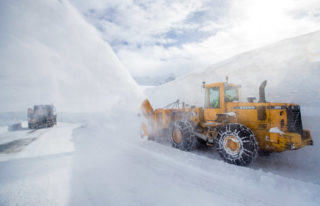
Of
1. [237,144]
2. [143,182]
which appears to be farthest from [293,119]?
[143,182]

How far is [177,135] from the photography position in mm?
6316

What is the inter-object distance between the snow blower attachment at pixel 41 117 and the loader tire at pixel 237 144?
50.0 feet

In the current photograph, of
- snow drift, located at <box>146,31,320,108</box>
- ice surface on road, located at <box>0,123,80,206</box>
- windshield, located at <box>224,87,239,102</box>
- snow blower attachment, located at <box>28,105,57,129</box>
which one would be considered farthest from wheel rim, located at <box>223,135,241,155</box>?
snow blower attachment, located at <box>28,105,57,129</box>

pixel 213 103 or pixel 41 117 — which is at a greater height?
pixel 213 103

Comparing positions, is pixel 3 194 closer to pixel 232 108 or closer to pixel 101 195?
pixel 101 195

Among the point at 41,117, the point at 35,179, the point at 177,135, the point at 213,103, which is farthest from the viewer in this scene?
the point at 41,117

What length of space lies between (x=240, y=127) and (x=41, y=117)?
635 inches

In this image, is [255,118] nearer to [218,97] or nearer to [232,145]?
[232,145]

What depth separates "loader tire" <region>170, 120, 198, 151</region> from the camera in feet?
18.9

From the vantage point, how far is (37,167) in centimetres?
398

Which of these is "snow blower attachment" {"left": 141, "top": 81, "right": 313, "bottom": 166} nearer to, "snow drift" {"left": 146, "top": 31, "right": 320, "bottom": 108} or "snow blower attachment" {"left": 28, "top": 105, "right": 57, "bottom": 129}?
"snow drift" {"left": 146, "top": 31, "right": 320, "bottom": 108}

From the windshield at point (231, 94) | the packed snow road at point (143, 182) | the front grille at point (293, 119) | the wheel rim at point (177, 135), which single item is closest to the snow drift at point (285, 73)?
the windshield at point (231, 94)

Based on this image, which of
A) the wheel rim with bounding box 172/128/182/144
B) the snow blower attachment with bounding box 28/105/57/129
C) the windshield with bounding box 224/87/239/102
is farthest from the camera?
the snow blower attachment with bounding box 28/105/57/129

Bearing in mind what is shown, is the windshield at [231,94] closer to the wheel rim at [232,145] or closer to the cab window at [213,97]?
the cab window at [213,97]
